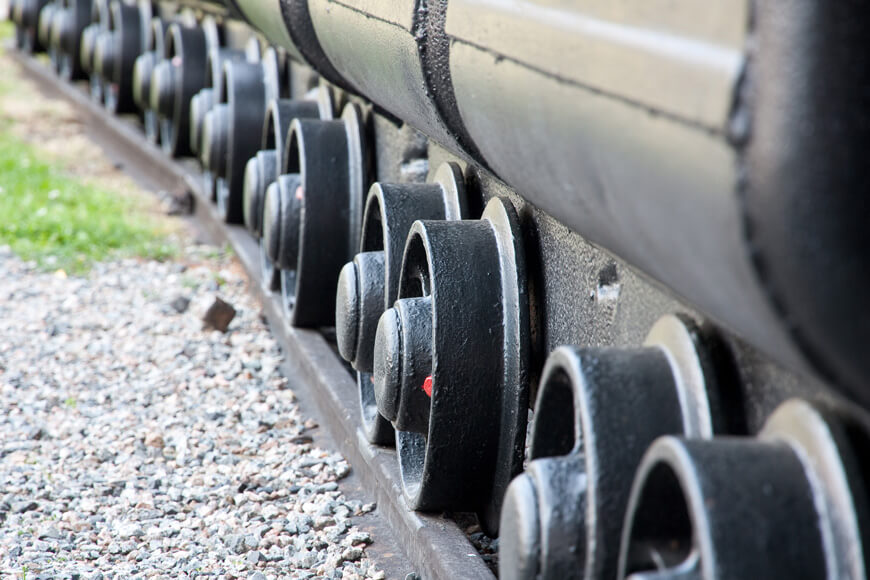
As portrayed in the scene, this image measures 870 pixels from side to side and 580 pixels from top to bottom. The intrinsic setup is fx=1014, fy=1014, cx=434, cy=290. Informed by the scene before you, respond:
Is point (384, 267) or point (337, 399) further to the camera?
point (337, 399)

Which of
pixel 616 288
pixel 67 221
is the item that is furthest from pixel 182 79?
pixel 616 288

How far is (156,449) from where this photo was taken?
10.1ft

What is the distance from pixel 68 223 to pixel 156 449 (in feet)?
9.52

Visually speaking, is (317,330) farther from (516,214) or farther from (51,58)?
(51,58)

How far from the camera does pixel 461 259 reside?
213 cm

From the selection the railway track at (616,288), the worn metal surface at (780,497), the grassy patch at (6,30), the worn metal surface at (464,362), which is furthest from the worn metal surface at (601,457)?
the grassy patch at (6,30)

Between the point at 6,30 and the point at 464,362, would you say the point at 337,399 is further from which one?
the point at 6,30

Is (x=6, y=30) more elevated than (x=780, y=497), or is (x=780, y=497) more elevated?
(x=780, y=497)

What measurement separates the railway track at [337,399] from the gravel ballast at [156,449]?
80 mm

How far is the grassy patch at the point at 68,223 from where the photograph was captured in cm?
521

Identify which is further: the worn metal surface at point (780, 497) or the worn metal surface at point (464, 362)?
the worn metal surface at point (464, 362)

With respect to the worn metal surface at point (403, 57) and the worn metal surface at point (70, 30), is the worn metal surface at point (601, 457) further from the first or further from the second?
the worn metal surface at point (70, 30)

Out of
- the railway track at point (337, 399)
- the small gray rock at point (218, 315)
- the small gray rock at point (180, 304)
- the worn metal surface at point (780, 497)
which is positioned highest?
the worn metal surface at point (780, 497)

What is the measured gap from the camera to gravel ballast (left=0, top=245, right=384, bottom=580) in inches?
95.7
